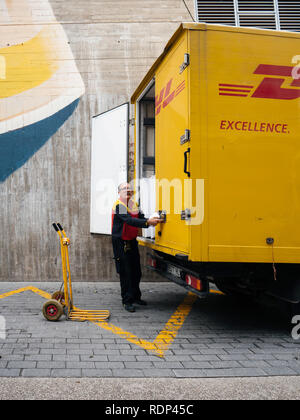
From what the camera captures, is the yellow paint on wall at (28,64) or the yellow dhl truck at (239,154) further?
the yellow paint on wall at (28,64)

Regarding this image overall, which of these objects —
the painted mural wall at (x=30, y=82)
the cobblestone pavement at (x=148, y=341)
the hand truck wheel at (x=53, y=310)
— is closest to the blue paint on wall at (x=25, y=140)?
the painted mural wall at (x=30, y=82)

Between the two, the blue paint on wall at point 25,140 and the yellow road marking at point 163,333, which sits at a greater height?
the blue paint on wall at point 25,140

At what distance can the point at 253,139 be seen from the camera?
494 cm

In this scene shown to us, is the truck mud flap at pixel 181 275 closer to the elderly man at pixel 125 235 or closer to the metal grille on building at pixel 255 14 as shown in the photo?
the elderly man at pixel 125 235

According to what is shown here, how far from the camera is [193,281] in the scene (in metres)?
5.20

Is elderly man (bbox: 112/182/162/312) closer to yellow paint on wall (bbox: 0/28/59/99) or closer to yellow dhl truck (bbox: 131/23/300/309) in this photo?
yellow dhl truck (bbox: 131/23/300/309)

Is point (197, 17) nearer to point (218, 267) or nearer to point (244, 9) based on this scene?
point (244, 9)

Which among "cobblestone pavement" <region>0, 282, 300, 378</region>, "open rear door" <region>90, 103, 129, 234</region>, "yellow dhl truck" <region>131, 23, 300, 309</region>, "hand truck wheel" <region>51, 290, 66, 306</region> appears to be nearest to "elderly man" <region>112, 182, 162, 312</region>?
"cobblestone pavement" <region>0, 282, 300, 378</region>

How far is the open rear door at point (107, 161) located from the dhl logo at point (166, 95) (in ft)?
4.38

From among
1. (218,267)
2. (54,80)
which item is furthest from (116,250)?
(54,80)

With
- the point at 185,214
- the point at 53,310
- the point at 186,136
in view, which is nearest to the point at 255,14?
the point at 186,136

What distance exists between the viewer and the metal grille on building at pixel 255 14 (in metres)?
8.95

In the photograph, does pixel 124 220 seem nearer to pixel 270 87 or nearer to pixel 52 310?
pixel 52 310

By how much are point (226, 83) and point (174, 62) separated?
2.74ft
